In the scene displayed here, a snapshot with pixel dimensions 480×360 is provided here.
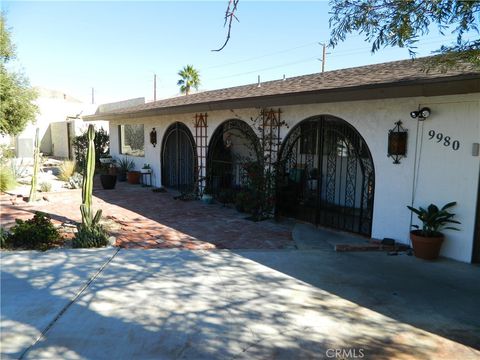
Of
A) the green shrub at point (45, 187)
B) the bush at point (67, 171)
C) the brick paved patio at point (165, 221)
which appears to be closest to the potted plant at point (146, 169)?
the brick paved patio at point (165, 221)

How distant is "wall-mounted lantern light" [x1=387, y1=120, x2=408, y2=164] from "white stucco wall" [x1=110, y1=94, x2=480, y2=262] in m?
0.08

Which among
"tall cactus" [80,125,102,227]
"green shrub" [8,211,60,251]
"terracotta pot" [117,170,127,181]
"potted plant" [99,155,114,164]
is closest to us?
"green shrub" [8,211,60,251]

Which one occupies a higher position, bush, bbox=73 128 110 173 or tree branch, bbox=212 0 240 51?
tree branch, bbox=212 0 240 51

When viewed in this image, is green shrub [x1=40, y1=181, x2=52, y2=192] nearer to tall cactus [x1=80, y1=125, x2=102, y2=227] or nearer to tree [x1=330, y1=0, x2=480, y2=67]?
tall cactus [x1=80, y1=125, x2=102, y2=227]

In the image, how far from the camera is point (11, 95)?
13.2 meters

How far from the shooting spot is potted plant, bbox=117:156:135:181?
16067 mm

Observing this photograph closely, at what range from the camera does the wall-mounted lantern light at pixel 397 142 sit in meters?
6.45

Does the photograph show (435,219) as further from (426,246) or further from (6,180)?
(6,180)

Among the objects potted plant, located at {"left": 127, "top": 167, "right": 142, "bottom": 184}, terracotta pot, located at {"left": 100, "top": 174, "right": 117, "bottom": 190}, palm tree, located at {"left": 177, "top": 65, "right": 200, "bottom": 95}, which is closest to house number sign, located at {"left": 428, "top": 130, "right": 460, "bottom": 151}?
terracotta pot, located at {"left": 100, "top": 174, "right": 117, "bottom": 190}

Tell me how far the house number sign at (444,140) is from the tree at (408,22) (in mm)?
2338

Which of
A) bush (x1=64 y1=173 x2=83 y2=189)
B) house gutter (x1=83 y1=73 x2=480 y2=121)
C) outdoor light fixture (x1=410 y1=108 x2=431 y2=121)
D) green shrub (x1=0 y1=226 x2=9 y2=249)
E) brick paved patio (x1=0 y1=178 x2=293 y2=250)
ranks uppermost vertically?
house gutter (x1=83 y1=73 x2=480 y2=121)

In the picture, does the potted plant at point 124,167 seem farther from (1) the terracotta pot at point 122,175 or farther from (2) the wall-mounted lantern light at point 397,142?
(2) the wall-mounted lantern light at point 397,142

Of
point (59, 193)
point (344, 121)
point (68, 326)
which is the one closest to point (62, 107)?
point (59, 193)

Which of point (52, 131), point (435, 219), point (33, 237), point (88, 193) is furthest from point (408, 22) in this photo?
point (52, 131)
